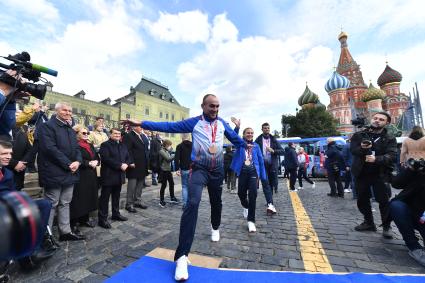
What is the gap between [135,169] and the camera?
18.4ft

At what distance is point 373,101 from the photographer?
52875mm

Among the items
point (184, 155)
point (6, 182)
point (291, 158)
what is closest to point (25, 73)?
point (6, 182)

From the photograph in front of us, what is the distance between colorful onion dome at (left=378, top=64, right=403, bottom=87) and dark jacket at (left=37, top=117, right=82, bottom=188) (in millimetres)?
70181

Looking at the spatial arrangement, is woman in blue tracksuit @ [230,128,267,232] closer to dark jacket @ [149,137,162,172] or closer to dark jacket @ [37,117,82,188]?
dark jacket @ [37,117,82,188]

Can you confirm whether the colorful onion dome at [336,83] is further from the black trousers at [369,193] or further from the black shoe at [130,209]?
the black shoe at [130,209]

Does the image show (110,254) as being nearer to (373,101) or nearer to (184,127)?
(184,127)

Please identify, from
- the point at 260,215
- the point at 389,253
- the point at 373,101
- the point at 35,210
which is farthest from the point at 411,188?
the point at 373,101

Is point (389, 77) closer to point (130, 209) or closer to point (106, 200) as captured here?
point (130, 209)

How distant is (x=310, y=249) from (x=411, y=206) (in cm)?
146

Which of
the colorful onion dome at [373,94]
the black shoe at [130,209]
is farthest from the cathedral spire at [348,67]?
the black shoe at [130,209]

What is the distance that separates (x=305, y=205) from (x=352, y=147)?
9.02 ft

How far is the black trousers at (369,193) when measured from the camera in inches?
152

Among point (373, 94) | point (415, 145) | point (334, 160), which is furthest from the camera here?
point (373, 94)

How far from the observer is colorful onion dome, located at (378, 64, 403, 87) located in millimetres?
55688
